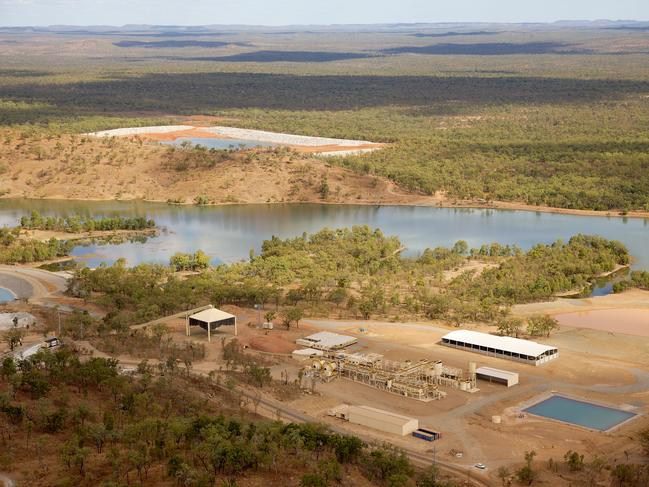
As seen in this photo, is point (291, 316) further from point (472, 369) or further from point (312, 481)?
point (312, 481)

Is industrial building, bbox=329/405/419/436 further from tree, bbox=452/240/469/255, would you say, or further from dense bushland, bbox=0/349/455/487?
tree, bbox=452/240/469/255

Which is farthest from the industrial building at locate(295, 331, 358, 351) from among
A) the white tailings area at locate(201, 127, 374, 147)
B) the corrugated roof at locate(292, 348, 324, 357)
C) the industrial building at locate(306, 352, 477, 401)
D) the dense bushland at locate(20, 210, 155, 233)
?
the white tailings area at locate(201, 127, 374, 147)

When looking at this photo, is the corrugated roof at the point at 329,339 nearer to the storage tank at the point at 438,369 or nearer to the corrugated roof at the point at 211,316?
the corrugated roof at the point at 211,316

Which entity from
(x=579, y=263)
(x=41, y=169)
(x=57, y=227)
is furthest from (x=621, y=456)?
(x=41, y=169)

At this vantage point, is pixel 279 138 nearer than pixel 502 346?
No

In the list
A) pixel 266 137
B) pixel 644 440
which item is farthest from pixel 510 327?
pixel 266 137

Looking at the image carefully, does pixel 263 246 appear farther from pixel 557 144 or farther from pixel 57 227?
pixel 557 144

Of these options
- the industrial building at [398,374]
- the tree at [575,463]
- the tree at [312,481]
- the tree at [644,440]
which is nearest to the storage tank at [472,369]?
the industrial building at [398,374]
